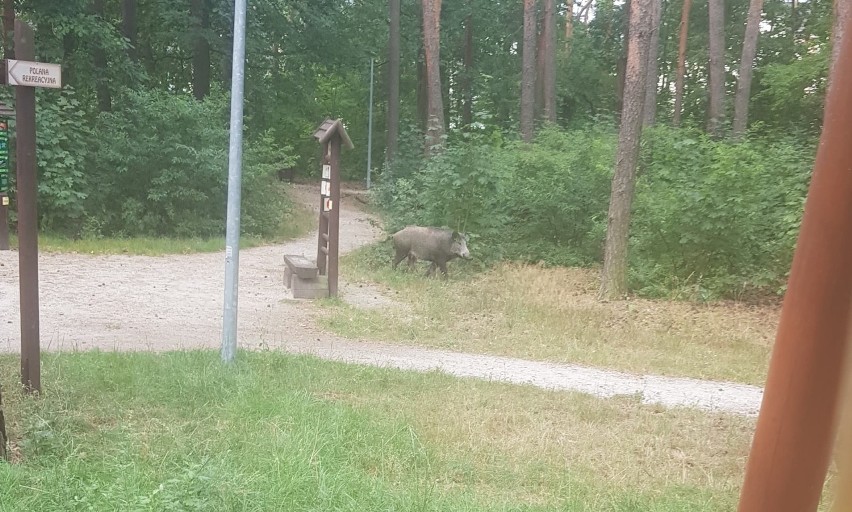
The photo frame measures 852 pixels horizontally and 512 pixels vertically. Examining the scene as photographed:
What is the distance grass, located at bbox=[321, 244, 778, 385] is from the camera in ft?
29.3

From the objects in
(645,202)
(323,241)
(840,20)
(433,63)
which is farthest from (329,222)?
(433,63)

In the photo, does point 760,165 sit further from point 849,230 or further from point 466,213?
point 849,230

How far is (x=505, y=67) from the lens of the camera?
3744 cm

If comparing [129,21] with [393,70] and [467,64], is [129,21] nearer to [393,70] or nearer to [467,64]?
[393,70]

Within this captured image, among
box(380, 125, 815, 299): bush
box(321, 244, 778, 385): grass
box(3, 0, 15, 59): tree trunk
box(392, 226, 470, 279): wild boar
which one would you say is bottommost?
box(321, 244, 778, 385): grass

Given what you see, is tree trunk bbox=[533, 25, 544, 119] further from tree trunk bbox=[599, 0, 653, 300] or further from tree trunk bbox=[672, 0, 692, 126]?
tree trunk bbox=[599, 0, 653, 300]

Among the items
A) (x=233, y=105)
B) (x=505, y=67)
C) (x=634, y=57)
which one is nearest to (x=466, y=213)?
(x=634, y=57)

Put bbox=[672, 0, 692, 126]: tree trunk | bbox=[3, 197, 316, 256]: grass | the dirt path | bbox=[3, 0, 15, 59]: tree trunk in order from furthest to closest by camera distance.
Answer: bbox=[672, 0, 692, 126]: tree trunk → bbox=[3, 197, 316, 256]: grass → bbox=[3, 0, 15, 59]: tree trunk → the dirt path

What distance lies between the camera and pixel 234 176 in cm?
702

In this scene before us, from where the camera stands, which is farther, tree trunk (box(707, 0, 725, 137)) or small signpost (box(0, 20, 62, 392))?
tree trunk (box(707, 0, 725, 137))

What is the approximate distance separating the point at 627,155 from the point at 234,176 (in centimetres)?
765

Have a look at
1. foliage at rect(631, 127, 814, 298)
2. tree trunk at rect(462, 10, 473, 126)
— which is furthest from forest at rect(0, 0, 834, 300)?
tree trunk at rect(462, 10, 473, 126)

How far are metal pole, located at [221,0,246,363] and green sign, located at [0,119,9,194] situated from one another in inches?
355

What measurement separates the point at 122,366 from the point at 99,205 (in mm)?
12977
